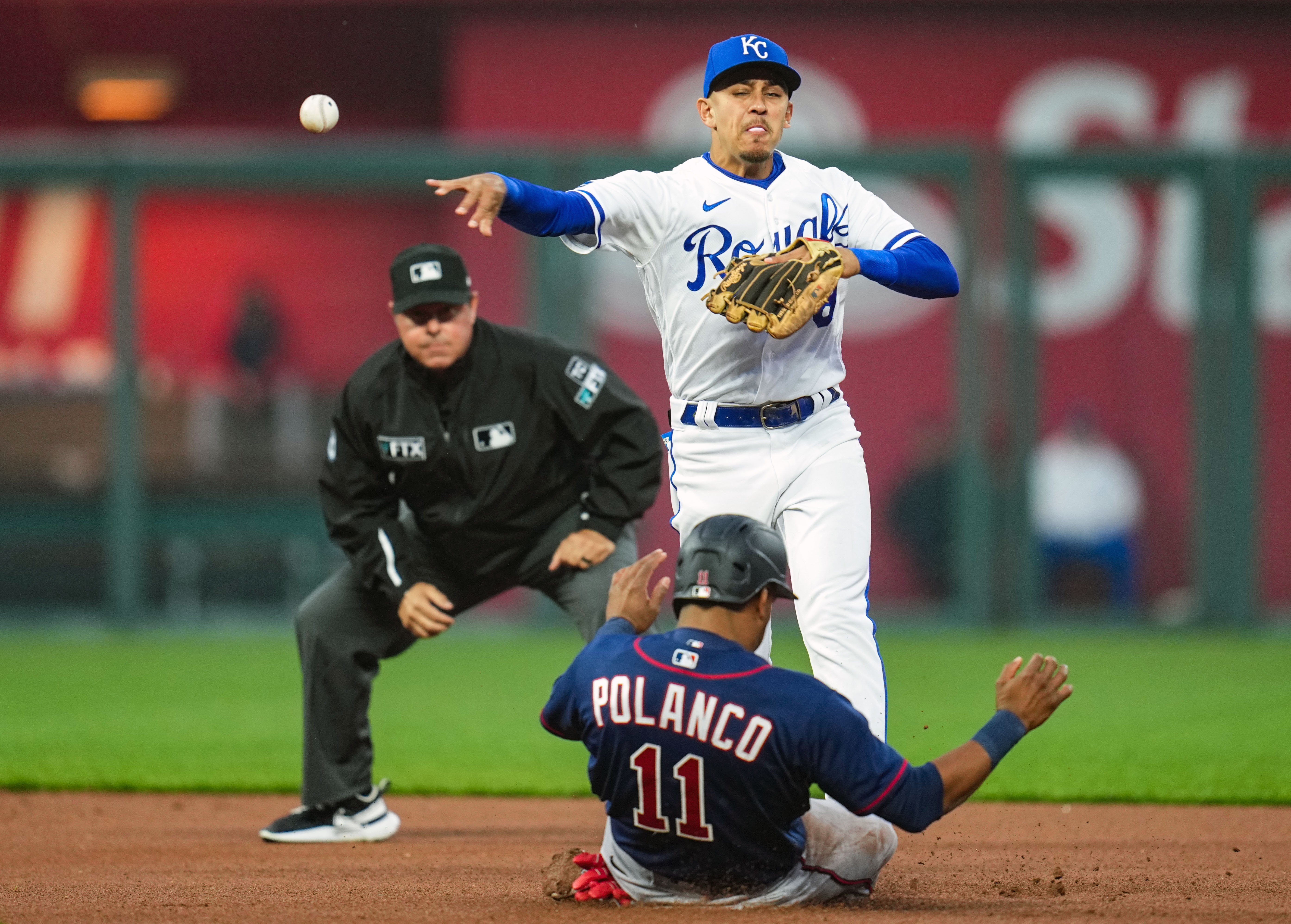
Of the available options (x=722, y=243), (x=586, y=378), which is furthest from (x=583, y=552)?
(x=722, y=243)

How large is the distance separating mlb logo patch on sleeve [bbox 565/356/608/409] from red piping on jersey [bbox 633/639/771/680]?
1.61 m

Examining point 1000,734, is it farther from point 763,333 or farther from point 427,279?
point 427,279

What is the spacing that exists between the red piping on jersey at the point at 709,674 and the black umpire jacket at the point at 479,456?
149cm

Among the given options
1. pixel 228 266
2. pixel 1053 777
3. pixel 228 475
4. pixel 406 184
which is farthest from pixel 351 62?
pixel 1053 777

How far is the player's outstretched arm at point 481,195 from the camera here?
398 cm

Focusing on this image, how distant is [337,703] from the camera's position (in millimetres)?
4945

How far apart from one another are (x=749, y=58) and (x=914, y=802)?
6.32ft

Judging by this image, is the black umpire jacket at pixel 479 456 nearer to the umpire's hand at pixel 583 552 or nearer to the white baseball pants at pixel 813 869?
the umpire's hand at pixel 583 552

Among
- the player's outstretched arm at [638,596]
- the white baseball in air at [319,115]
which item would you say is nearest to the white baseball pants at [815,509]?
the player's outstretched arm at [638,596]

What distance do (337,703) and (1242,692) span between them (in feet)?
15.7

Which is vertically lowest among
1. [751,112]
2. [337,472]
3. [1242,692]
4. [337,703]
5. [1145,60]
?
[1242,692]

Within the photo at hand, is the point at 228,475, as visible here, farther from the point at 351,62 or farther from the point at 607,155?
the point at 351,62

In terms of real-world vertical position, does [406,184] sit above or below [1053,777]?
above

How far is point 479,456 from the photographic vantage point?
16.4 feet
